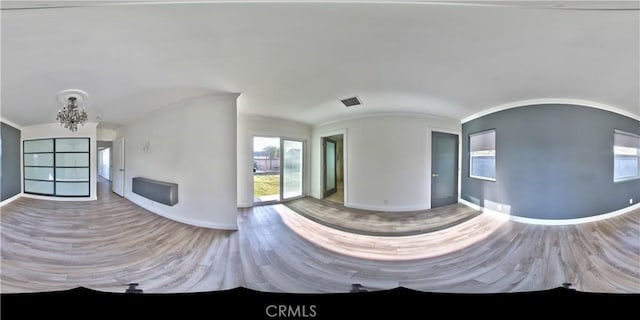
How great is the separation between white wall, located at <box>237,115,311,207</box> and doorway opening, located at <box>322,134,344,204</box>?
0.08 meters

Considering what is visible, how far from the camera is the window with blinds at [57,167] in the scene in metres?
0.81

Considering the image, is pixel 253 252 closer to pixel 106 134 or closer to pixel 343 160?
pixel 343 160

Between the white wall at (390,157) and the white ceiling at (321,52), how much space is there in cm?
6

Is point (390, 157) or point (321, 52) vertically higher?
point (321, 52)

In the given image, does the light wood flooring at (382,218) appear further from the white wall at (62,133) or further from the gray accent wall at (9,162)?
the gray accent wall at (9,162)

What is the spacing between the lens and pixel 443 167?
834mm

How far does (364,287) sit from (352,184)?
1.18 feet

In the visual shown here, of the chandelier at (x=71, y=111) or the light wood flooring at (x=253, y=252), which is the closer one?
the chandelier at (x=71, y=111)

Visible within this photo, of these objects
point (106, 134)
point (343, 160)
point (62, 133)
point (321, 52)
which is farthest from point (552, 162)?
point (62, 133)

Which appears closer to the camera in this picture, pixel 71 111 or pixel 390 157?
pixel 71 111

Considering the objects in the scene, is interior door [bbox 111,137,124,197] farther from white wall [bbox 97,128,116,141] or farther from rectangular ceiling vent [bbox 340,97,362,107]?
rectangular ceiling vent [bbox 340,97,362,107]

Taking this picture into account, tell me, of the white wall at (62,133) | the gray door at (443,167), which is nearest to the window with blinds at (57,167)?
the white wall at (62,133)

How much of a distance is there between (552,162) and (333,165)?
0.74 m

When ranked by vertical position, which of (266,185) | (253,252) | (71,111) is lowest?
(253,252)
